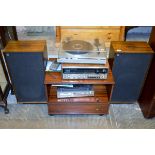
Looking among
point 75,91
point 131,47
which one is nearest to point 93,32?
point 131,47

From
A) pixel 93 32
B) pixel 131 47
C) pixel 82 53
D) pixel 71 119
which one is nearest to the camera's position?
pixel 82 53

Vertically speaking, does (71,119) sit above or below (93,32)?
below

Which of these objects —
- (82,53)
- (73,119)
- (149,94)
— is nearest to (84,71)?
(82,53)

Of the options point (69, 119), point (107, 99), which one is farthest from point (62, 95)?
point (107, 99)

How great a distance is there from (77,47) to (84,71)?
20cm

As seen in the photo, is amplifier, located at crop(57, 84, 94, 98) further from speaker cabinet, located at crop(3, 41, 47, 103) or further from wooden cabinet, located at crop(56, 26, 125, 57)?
wooden cabinet, located at crop(56, 26, 125, 57)

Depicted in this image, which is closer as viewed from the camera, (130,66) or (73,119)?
(130,66)

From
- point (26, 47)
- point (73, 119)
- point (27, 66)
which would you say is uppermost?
point (26, 47)

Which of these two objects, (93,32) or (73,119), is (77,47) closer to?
(73,119)

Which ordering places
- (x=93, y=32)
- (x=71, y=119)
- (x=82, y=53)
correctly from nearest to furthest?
(x=82, y=53), (x=71, y=119), (x=93, y=32)

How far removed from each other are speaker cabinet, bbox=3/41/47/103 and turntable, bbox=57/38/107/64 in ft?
0.59

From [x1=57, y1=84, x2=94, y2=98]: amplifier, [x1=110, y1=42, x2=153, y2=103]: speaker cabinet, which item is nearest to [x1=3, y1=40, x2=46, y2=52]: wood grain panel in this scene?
[x1=57, y1=84, x2=94, y2=98]: amplifier

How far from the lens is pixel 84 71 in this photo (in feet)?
4.69
